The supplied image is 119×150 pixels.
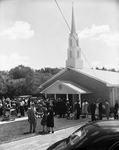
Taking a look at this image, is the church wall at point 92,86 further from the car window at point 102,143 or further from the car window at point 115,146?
the car window at point 115,146

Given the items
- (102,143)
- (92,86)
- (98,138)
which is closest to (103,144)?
(102,143)

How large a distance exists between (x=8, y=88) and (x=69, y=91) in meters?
21.7

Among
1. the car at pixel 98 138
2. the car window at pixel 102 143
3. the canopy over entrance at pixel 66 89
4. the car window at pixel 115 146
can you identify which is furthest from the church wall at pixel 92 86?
the car window at pixel 115 146

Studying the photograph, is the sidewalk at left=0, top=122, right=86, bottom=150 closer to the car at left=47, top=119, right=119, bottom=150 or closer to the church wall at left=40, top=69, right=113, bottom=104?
the car at left=47, top=119, right=119, bottom=150

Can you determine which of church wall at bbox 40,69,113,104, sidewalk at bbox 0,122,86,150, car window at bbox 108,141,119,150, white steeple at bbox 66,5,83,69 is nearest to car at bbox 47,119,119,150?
car window at bbox 108,141,119,150

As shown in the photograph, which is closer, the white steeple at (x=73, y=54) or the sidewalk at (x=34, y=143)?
the sidewalk at (x=34, y=143)

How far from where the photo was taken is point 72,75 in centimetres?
2861

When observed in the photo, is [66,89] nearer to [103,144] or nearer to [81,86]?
[81,86]

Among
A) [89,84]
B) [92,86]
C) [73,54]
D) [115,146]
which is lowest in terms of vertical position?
[115,146]

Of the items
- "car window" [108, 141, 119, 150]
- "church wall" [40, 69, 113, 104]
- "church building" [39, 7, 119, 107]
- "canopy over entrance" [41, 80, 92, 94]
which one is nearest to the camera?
"car window" [108, 141, 119, 150]

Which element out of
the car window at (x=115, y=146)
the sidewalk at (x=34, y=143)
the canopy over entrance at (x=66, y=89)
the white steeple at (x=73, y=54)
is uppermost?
the white steeple at (x=73, y=54)

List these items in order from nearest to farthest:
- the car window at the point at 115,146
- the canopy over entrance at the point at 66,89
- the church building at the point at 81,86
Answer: the car window at the point at 115,146 → the canopy over entrance at the point at 66,89 → the church building at the point at 81,86

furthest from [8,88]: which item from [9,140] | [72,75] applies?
[9,140]

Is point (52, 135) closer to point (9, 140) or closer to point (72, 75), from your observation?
point (9, 140)
